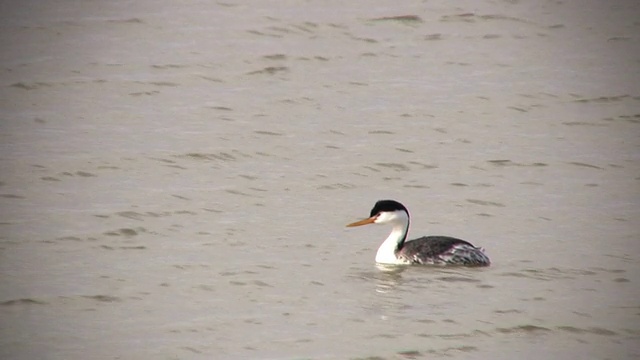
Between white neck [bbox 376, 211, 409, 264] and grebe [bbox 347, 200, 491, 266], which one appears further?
white neck [bbox 376, 211, 409, 264]

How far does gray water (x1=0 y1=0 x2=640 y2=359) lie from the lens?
31.7 feet

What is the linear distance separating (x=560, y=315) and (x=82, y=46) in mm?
8544

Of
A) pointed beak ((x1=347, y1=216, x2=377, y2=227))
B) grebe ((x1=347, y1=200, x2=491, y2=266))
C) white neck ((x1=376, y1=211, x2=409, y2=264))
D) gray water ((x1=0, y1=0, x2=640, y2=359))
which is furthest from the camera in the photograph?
pointed beak ((x1=347, y1=216, x2=377, y2=227))

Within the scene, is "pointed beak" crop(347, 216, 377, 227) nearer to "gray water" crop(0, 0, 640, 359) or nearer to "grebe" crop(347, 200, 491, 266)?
"grebe" crop(347, 200, 491, 266)

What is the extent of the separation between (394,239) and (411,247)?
17 centimetres

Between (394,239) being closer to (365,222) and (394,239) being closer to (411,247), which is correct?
(411,247)

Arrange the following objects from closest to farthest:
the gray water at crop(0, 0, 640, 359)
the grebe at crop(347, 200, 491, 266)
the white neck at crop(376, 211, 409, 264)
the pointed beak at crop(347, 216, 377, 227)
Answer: the gray water at crop(0, 0, 640, 359)
the grebe at crop(347, 200, 491, 266)
the white neck at crop(376, 211, 409, 264)
the pointed beak at crop(347, 216, 377, 227)

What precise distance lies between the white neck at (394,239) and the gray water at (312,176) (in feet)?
0.80

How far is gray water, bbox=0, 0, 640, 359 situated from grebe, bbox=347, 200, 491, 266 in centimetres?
12

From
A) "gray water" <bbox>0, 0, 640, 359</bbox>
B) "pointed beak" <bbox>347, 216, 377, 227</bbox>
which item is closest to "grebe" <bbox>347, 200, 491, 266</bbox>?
"pointed beak" <bbox>347, 216, 377, 227</bbox>

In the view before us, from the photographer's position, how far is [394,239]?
38.0 ft

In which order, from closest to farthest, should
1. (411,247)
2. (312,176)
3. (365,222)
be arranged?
(411,247), (365,222), (312,176)

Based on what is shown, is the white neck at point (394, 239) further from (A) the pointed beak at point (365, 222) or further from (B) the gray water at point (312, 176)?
(B) the gray water at point (312, 176)

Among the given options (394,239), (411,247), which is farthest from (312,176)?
(411,247)
